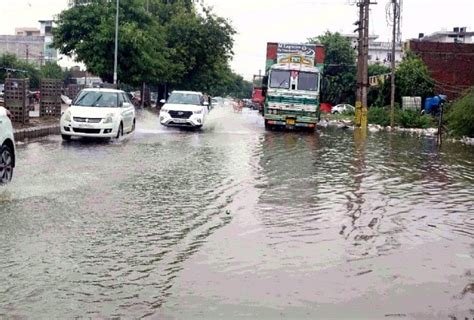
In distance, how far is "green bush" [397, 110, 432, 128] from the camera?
38438mm

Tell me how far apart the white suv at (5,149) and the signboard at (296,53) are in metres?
20.4

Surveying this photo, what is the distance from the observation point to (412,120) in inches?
1516

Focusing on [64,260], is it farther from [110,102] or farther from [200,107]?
[200,107]

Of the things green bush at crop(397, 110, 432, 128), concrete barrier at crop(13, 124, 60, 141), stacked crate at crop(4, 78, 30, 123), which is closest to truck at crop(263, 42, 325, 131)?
concrete barrier at crop(13, 124, 60, 141)

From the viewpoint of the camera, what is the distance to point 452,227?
28.4 ft

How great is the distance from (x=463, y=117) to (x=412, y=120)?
11.6 meters

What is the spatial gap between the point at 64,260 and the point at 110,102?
14701 mm

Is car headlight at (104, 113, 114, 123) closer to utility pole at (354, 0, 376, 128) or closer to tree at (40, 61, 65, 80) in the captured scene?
utility pole at (354, 0, 376, 128)

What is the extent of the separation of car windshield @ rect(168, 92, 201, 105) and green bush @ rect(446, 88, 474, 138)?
1107 cm

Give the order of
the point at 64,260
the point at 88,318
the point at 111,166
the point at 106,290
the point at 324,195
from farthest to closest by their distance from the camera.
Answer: the point at 111,166 → the point at 324,195 → the point at 64,260 → the point at 106,290 → the point at 88,318

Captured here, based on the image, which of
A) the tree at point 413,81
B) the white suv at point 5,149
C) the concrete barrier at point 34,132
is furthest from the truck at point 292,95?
the tree at point 413,81

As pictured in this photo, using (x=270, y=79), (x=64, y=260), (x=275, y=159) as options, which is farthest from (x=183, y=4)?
(x=64, y=260)

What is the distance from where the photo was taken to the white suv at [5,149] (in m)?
10.5

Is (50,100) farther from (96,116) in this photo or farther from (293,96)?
(293,96)
